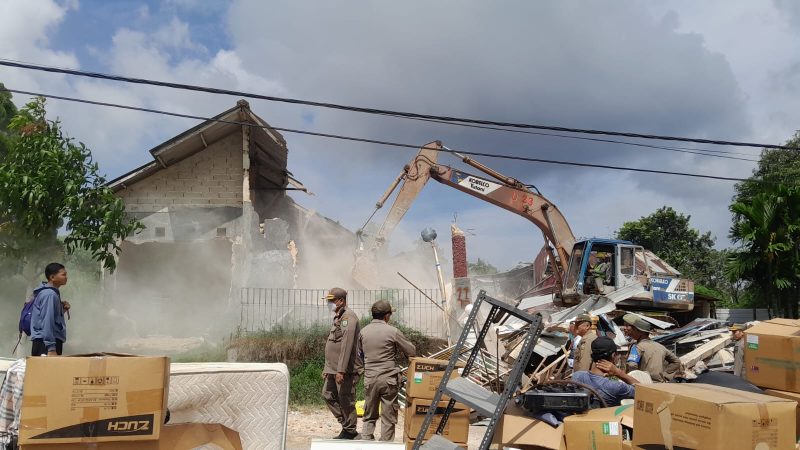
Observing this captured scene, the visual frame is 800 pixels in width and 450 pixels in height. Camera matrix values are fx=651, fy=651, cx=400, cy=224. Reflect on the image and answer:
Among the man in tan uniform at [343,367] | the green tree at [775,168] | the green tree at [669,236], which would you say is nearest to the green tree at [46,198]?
the man in tan uniform at [343,367]

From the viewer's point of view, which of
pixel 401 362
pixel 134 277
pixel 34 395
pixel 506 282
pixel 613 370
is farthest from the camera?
pixel 506 282

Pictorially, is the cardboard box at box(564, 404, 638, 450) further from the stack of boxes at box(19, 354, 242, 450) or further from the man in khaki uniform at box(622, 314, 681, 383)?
the man in khaki uniform at box(622, 314, 681, 383)

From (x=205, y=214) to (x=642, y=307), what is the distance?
1129cm


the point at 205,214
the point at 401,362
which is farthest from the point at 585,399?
the point at 205,214

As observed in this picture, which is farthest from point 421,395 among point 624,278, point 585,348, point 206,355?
point 624,278

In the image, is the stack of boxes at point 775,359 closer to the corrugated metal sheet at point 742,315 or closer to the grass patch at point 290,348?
the grass patch at point 290,348

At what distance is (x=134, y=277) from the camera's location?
1888 centimetres

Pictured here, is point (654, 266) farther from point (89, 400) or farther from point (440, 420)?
point (89, 400)

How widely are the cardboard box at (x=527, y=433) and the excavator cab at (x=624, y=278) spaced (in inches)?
416

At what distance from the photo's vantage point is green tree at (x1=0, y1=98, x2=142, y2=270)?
1055 centimetres

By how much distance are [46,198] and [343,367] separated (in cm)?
654

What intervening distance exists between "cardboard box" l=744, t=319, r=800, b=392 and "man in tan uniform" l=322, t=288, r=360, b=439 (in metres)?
4.00

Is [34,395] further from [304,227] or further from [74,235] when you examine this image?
[304,227]

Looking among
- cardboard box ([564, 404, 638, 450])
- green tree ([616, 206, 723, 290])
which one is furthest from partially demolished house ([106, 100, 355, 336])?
green tree ([616, 206, 723, 290])
